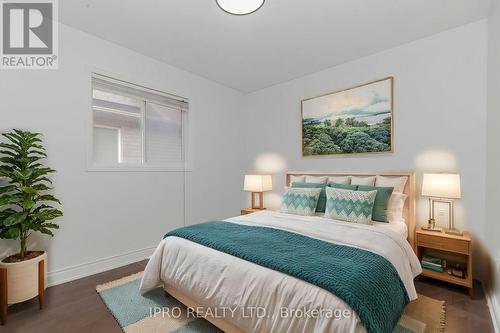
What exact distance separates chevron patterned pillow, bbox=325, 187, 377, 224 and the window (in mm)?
2205

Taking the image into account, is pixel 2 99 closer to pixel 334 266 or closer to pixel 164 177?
pixel 164 177

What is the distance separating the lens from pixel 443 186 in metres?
2.31

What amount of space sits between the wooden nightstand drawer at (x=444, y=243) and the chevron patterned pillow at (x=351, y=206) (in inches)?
21.2

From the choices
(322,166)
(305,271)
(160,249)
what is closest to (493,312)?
(305,271)

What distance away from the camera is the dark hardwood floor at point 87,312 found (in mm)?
1736

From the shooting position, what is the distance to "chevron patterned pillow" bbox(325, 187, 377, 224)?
7.80 ft

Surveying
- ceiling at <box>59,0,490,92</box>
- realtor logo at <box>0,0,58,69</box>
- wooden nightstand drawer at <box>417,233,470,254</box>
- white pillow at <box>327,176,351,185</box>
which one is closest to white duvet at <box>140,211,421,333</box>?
wooden nightstand drawer at <box>417,233,470,254</box>

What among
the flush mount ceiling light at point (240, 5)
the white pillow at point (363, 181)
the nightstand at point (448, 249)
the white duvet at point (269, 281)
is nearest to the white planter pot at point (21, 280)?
the white duvet at point (269, 281)

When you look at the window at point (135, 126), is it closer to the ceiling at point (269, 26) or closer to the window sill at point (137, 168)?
the window sill at point (137, 168)

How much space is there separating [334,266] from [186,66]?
3.21 meters

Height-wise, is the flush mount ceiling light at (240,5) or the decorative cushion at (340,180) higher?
the flush mount ceiling light at (240,5)

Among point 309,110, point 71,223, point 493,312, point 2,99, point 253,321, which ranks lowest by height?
point 493,312

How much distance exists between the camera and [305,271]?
132 cm

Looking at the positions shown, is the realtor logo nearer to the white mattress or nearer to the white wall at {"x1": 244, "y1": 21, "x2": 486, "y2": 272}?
the white wall at {"x1": 244, "y1": 21, "x2": 486, "y2": 272}
